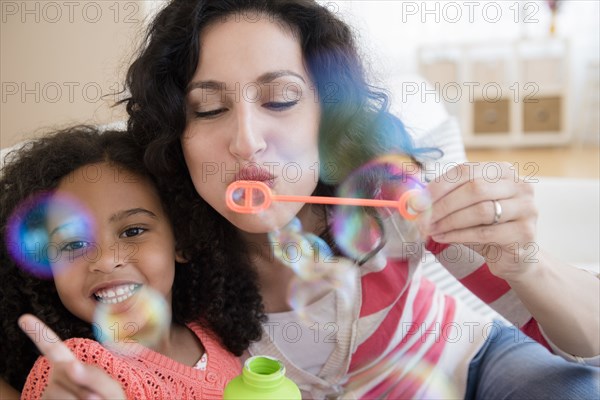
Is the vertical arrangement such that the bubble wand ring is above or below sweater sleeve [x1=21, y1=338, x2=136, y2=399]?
above

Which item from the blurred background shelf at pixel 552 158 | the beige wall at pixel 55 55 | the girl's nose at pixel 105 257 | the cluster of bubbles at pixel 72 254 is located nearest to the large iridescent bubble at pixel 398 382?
the cluster of bubbles at pixel 72 254

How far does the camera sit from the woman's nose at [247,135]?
82 cm

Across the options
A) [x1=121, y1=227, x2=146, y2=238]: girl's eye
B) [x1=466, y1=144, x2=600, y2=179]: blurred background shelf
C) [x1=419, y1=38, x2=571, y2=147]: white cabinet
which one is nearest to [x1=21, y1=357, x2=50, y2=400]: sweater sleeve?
[x1=121, y1=227, x2=146, y2=238]: girl's eye

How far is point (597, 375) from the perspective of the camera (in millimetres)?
933

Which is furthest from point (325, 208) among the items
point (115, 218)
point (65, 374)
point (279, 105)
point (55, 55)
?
point (55, 55)

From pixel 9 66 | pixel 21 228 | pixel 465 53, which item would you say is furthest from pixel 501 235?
pixel 465 53

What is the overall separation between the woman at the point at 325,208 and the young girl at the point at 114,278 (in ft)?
0.17

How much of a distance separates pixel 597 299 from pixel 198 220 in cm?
67

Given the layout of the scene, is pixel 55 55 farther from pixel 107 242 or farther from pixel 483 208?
pixel 483 208

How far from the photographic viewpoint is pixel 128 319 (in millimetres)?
913

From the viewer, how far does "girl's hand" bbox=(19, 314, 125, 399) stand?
0.61 meters

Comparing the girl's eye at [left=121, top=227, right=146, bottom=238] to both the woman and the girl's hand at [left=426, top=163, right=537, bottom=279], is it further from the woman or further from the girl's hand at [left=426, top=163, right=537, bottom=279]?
the girl's hand at [left=426, top=163, right=537, bottom=279]

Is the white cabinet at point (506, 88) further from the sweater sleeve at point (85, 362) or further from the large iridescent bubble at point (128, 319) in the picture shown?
the sweater sleeve at point (85, 362)

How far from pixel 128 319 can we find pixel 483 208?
1.80ft
